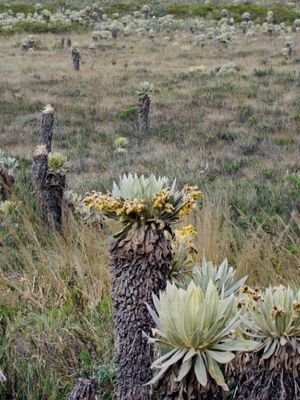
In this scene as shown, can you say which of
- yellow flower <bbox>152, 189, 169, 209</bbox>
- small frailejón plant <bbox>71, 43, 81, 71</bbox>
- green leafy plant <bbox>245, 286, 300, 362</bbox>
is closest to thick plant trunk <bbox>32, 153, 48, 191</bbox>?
yellow flower <bbox>152, 189, 169, 209</bbox>

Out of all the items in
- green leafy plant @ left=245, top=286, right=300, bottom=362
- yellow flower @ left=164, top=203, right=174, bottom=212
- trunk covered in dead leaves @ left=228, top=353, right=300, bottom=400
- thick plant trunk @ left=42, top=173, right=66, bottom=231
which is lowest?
thick plant trunk @ left=42, top=173, right=66, bottom=231

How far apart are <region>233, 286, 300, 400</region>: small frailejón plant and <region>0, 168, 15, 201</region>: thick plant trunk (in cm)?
565

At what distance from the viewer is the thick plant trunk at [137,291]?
8.77 ft

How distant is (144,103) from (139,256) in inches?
482

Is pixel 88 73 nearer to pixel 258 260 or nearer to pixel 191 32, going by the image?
pixel 191 32

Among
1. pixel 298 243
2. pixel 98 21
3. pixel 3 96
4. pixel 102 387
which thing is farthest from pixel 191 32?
pixel 102 387

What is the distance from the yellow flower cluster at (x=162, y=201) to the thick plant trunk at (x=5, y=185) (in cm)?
516

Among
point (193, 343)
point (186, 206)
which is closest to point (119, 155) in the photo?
point (186, 206)

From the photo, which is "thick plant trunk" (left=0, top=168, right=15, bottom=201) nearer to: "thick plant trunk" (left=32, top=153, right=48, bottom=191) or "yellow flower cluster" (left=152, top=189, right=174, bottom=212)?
"thick plant trunk" (left=32, top=153, right=48, bottom=191)

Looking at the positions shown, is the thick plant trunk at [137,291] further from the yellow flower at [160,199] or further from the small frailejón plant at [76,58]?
the small frailejón plant at [76,58]

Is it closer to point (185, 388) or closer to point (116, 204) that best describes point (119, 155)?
point (116, 204)

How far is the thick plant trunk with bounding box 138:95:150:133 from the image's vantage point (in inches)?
579

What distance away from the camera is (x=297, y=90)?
18.4m

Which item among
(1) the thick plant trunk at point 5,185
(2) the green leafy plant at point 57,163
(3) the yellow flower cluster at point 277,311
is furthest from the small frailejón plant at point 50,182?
(3) the yellow flower cluster at point 277,311
